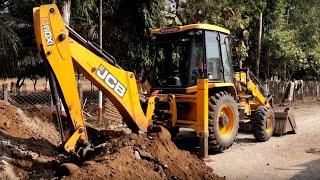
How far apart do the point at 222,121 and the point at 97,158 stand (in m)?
4.23

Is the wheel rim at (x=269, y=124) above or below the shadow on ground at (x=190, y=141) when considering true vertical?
above

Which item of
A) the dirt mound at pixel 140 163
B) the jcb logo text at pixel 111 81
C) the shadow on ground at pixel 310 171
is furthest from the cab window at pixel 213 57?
the dirt mound at pixel 140 163

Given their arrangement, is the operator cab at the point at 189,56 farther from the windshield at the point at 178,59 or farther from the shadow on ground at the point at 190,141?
the shadow on ground at the point at 190,141

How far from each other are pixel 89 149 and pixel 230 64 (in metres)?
4.84

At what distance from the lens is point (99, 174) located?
5.94 meters

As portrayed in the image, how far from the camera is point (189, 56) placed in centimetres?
986

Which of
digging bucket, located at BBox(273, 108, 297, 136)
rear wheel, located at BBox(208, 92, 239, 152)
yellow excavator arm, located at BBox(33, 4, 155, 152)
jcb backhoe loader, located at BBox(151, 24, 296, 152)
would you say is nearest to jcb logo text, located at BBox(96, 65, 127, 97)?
yellow excavator arm, located at BBox(33, 4, 155, 152)

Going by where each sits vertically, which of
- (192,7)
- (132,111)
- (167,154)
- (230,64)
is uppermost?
(192,7)

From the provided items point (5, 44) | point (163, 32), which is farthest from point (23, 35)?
point (163, 32)

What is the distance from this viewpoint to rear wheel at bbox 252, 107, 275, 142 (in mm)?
11625

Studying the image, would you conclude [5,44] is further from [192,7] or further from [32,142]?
[192,7]

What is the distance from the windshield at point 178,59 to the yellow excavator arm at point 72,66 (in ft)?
6.46

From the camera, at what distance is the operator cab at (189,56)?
9.86 m

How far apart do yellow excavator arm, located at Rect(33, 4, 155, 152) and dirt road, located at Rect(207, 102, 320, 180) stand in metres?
2.32
